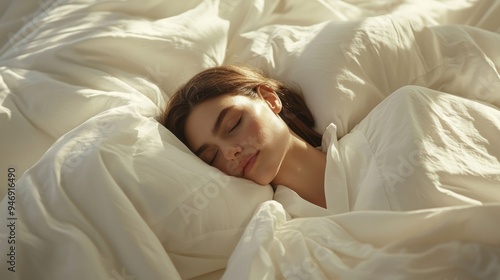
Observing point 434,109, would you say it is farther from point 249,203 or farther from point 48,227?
point 48,227

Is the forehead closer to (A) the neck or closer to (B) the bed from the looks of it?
(B) the bed

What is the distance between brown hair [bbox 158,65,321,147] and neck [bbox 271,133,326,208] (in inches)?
4.1

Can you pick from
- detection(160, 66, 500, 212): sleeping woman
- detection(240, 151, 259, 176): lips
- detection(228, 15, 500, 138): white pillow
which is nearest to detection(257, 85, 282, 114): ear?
detection(160, 66, 500, 212): sleeping woman

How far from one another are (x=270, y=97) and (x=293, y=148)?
171 mm

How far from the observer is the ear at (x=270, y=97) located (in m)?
1.75

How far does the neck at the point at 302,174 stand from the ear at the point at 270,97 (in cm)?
10

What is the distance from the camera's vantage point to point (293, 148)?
168 centimetres

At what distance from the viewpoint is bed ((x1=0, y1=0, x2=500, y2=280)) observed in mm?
1288

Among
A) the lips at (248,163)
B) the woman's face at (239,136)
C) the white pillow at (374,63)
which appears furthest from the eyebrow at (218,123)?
the white pillow at (374,63)

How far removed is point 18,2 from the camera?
2.08 metres

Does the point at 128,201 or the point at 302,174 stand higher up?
the point at 128,201

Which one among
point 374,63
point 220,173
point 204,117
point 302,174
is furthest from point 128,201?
point 374,63

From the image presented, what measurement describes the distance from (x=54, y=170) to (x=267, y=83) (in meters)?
0.65

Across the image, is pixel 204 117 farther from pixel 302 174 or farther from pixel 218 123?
pixel 302 174
